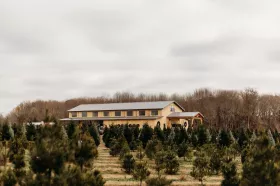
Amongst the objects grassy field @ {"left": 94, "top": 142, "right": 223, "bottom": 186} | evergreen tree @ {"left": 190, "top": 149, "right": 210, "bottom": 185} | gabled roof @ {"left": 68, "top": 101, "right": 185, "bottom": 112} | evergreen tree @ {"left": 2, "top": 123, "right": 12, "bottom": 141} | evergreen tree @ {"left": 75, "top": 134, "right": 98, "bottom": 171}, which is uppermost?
gabled roof @ {"left": 68, "top": 101, "right": 185, "bottom": 112}

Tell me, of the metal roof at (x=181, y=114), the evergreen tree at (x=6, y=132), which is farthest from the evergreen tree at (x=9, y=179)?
the metal roof at (x=181, y=114)

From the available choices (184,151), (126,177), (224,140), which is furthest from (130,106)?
(126,177)

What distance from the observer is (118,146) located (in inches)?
1314

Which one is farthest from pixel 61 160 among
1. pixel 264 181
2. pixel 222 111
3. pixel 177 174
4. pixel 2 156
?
pixel 222 111

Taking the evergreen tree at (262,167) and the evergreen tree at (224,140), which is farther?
the evergreen tree at (224,140)

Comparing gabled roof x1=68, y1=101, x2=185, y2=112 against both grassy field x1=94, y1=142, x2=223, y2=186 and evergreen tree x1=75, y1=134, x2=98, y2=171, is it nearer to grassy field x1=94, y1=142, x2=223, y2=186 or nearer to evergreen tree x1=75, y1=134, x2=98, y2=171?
grassy field x1=94, y1=142, x2=223, y2=186

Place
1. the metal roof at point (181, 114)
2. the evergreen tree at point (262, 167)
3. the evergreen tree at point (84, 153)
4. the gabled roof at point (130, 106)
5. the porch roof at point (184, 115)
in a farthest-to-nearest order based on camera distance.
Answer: the gabled roof at point (130, 106), the metal roof at point (181, 114), the porch roof at point (184, 115), the evergreen tree at point (84, 153), the evergreen tree at point (262, 167)

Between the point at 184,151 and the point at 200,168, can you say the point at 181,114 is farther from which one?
the point at 200,168

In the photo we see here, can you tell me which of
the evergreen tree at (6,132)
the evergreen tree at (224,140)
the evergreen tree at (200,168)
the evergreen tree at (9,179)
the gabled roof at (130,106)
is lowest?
the evergreen tree at (200,168)

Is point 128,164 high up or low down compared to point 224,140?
down

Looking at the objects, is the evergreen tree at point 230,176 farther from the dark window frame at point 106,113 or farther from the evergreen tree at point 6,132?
the dark window frame at point 106,113

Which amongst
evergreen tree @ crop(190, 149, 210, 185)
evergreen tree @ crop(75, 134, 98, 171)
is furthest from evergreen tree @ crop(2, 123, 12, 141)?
evergreen tree @ crop(75, 134, 98, 171)

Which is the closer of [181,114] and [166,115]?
[181,114]

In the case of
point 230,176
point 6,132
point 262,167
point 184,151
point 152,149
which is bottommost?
point 230,176
